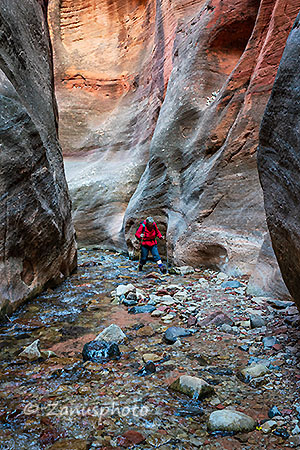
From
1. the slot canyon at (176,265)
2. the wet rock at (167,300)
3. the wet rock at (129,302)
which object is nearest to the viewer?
the slot canyon at (176,265)

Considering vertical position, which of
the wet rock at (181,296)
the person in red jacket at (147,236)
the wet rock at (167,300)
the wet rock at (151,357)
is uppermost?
the person in red jacket at (147,236)

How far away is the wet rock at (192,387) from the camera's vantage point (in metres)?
2.34

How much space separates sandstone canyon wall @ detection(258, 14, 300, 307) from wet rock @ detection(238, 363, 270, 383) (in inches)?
23.3

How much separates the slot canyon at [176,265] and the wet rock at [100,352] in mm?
16

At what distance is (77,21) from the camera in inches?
875

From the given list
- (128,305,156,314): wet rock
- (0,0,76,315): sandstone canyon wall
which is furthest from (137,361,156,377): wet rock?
(0,0,76,315): sandstone canyon wall

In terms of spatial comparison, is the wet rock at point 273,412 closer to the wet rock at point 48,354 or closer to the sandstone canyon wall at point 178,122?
the wet rock at point 48,354

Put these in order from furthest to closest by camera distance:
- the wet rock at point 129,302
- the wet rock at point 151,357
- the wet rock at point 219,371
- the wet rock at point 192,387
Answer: the wet rock at point 129,302
the wet rock at point 151,357
the wet rock at point 219,371
the wet rock at point 192,387

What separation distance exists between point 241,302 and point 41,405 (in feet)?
10.0

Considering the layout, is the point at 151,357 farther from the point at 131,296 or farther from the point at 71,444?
the point at 131,296

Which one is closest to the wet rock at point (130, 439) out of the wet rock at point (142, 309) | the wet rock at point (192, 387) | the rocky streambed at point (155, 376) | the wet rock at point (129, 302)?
the rocky streambed at point (155, 376)

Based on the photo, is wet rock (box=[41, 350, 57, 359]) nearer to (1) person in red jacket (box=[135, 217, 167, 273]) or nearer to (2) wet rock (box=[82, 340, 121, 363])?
(2) wet rock (box=[82, 340, 121, 363])

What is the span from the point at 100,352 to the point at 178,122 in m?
8.94

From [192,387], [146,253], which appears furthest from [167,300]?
[146,253]
